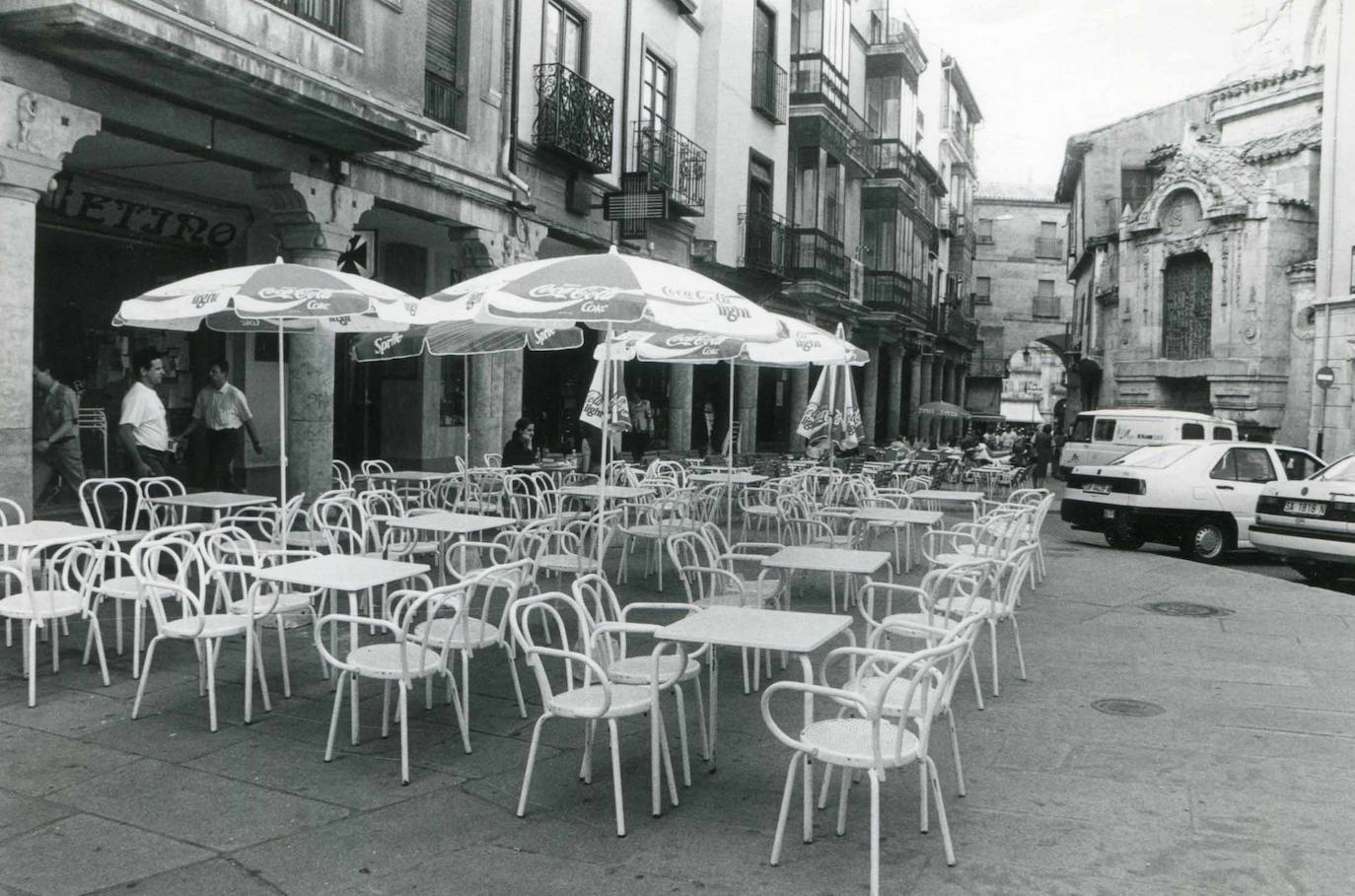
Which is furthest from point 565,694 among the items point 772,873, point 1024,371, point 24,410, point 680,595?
point 1024,371

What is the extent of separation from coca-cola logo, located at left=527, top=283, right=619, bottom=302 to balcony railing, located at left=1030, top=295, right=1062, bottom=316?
61092mm

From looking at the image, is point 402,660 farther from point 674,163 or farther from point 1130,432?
point 1130,432

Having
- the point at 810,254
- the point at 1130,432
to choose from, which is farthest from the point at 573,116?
the point at 1130,432

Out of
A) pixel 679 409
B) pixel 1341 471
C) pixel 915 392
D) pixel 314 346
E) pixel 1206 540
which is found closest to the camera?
pixel 314 346

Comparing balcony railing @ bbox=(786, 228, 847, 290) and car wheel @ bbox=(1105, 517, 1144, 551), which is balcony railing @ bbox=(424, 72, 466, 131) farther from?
balcony railing @ bbox=(786, 228, 847, 290)

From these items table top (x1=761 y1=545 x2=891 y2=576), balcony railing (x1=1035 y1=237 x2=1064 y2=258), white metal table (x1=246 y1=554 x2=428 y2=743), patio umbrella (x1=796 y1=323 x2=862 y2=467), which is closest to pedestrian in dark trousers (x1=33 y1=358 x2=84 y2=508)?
white metal table (x1=246 y1=554 x2=428 y2=743)

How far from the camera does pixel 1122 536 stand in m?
14.2

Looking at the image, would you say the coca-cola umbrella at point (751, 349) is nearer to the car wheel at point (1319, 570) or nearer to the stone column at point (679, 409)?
the car wheel at point (1319, 570)

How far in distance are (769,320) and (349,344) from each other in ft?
35.5

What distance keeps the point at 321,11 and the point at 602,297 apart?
742 cm

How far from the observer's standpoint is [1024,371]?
92.7 metres

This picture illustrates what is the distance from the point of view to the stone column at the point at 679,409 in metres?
21.9

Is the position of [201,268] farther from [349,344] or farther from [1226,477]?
[1226,477]

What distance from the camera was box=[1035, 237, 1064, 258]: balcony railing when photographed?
62906 mm
